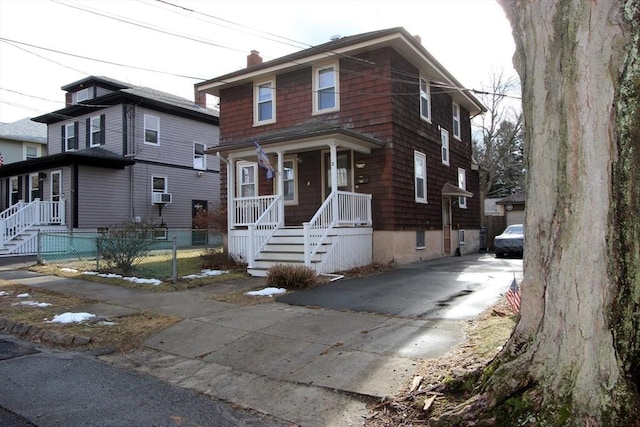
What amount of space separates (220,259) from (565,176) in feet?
37.3

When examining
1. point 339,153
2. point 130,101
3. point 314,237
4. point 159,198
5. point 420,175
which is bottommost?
point 314,237

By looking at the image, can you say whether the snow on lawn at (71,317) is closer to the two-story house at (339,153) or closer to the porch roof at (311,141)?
the two-story house at (339,153)

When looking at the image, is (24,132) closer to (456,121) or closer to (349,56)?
(349,56)

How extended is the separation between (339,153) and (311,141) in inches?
83.3

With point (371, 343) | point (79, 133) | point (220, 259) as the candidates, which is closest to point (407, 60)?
point (220, 259)

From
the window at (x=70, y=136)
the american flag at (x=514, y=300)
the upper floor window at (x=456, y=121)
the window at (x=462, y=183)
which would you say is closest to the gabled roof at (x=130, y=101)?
the window at (x=70, y=136)

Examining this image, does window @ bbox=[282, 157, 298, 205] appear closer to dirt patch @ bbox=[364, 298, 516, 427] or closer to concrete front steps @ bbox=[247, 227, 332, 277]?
concrete front steps @ bbox=[247, 227, 332, 277]

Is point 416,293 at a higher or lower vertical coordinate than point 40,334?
higher

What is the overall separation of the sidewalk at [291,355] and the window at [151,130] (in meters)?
16.2

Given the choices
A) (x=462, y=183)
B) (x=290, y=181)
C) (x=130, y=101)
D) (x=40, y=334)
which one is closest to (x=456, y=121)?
(x=462, y=183)

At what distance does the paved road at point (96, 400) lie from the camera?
3.72 m

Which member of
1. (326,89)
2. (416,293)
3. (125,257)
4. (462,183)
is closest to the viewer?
(416,293)

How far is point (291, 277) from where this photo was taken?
30.5 ft

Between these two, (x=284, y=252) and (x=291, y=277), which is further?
(x=284, y=252)
